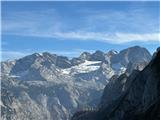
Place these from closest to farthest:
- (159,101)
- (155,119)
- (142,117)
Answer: (155,119), (159,101), (142,117)

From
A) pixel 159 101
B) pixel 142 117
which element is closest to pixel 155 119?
pixel 159 101

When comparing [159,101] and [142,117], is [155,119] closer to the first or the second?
[159,101]

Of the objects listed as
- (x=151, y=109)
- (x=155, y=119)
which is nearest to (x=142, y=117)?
(x=151, y=109)

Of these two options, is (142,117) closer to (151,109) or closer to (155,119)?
(151,109)

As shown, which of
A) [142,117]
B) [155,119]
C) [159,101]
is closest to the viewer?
[155,119]

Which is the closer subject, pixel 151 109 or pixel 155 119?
pixel 155 119

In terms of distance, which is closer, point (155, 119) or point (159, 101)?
point (155, 119)
